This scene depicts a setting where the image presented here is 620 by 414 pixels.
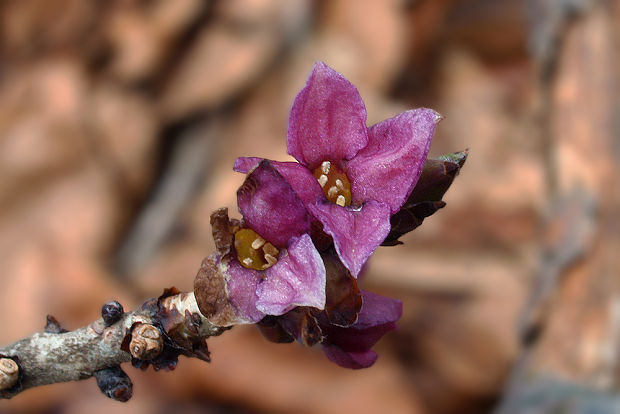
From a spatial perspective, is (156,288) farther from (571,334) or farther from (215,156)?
(571,334)

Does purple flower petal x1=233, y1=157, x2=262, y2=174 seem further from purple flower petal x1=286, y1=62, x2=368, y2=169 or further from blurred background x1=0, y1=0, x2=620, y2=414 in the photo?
blurred background x1=0, y1=0, x2=620, y2=414

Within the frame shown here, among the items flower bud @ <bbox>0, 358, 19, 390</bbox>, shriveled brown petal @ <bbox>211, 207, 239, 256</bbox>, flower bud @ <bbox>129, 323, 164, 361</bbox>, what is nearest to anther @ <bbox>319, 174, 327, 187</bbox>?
shriveled brown petal @ <bbox>211, 207, 239, 256</bbox>

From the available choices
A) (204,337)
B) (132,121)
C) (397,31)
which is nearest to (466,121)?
(397,31)

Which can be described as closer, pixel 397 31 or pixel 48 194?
pixel 48 194

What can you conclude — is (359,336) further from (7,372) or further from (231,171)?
(231,171)

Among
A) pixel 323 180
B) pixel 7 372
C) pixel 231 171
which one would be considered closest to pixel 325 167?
pixel 323 180

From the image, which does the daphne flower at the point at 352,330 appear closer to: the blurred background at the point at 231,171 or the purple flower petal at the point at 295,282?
the purple flower petal at the point at 295,282

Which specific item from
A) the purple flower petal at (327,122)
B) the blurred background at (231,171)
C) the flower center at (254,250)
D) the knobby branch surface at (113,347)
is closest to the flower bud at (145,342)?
the knobby branch surface at (113,347)
